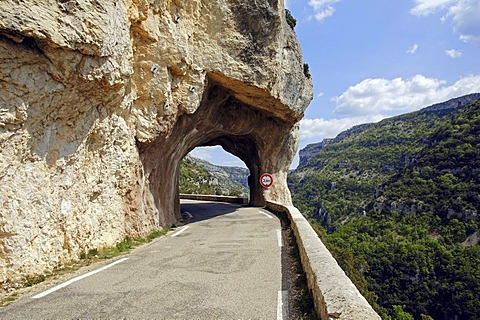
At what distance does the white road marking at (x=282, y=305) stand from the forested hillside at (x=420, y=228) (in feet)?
58.0

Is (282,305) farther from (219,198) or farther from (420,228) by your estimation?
(420,228)

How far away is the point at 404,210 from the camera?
262ft

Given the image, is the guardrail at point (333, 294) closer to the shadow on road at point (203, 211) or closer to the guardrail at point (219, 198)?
the shadow on road at point (203, 211)

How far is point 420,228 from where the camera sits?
235 ft

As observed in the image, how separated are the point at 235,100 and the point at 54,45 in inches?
554

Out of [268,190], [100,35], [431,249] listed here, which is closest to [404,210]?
[431,249]

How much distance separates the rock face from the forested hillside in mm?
12092

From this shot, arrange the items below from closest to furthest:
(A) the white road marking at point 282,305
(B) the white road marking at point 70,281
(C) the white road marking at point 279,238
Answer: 1. (A) the white road marking at point 282,305
2. (B) the white road marking at point 70,281
3. (C) the white road marking at point 279,238

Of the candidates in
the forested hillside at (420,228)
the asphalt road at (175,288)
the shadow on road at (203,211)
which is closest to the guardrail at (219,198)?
the shadow on road at (203,211)

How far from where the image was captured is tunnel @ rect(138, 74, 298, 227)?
15812 mm

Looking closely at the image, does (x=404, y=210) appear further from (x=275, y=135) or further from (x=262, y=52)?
(x=262, y=52)

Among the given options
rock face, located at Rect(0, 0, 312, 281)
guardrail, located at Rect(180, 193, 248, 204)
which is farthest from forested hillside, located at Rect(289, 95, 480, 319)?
rock face, located at Rect(0, 0, 312, 281)

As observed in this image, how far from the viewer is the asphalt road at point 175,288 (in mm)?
5371

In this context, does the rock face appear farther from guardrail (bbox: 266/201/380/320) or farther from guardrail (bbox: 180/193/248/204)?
guardrail (bbox: 180/193/248/204)
